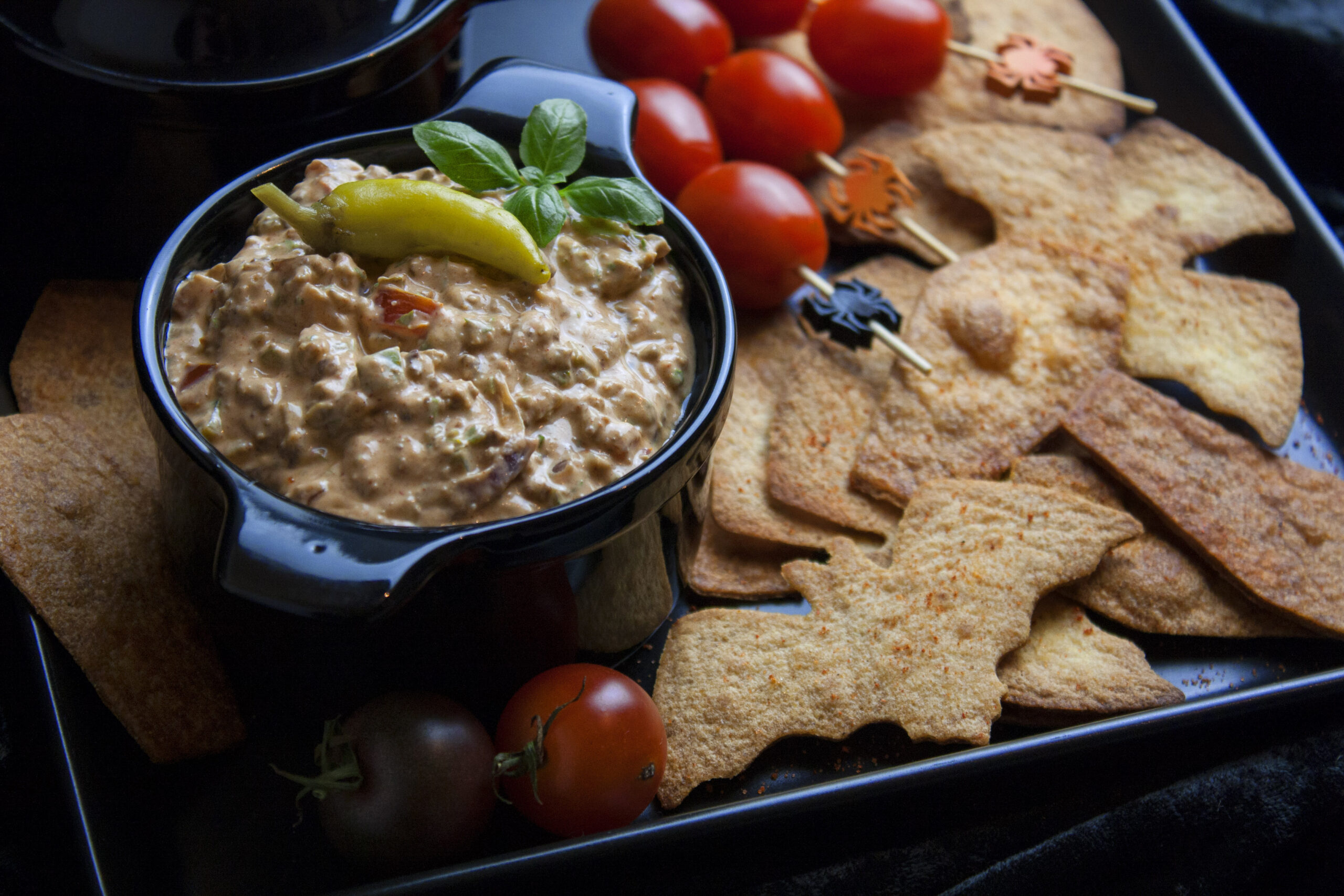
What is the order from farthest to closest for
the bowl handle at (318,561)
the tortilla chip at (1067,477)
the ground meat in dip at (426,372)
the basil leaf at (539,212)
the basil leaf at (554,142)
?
the tortilla chip at (1067,477) → the basil leaf at (554,142) → the basil leaf at (539,212) → the ground meat in dip at (426,372) → the bowl handle at (318,561)

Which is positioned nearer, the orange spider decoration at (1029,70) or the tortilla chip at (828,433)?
the tortilla chip at (828,433)

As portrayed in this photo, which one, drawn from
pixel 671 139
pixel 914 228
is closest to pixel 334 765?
pixel 671 139

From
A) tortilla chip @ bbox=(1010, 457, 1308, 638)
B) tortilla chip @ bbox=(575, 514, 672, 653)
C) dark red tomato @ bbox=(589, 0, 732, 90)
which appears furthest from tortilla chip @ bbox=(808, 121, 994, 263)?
tortilla chip @ bbox=(575, 514, 672, 653)

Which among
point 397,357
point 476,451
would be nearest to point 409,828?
point 476,451

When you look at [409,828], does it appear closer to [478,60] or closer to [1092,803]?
[1092,803]

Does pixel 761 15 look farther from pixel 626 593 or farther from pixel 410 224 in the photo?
pixel 626 593

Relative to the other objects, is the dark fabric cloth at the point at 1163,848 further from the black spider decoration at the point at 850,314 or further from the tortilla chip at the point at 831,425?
the black spider decoration at the point at 850,314

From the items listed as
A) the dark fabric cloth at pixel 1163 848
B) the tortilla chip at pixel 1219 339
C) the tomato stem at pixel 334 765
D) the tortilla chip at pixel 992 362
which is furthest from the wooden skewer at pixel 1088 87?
the tomato stem at pixel 334 765
